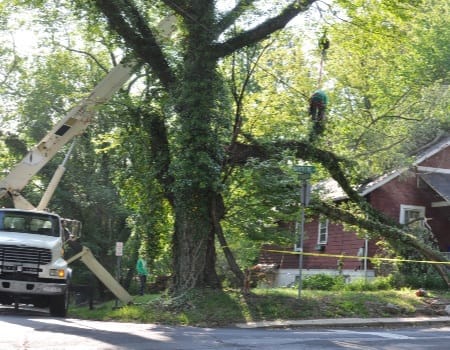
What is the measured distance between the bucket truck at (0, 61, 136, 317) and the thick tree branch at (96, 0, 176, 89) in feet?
2.77

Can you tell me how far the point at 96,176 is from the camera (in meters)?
27.6

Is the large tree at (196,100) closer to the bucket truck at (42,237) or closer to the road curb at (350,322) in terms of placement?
the bucket truck at (42,237)

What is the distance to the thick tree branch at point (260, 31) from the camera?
1565cm

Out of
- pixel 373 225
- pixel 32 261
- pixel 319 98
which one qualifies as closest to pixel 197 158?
pixel 32 261

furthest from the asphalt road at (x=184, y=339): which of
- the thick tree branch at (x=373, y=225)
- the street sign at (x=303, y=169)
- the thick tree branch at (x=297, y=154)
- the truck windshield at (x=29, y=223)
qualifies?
the thick tree branch at (x=373, y=225)

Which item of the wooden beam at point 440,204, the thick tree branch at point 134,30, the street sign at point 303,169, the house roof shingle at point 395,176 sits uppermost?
the thick tree branch at point 134,30

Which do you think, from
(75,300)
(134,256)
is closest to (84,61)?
(134,256)

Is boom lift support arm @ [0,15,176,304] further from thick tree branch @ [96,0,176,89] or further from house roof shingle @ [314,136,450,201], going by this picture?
house roof shingle @ [314,136,450,201]

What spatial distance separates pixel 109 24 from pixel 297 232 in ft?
31.5

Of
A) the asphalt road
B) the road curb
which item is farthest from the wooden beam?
the asphalt road

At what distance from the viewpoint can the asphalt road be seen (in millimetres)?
9406

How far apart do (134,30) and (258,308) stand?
24.1ft

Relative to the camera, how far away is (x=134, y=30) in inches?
622

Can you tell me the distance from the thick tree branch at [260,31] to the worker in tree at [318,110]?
3.28 m
